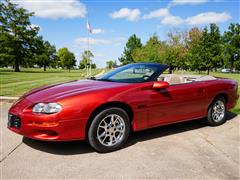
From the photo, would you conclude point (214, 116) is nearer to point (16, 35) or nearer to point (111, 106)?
point (111, 106)

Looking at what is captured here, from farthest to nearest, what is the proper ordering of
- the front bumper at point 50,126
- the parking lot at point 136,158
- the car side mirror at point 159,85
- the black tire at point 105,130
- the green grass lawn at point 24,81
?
the green grass lawn at point 24,81, the car side mirror at point 159,85, the black tire at point 105,130, the front bumper at point 50,126, the parking lot at point 136,158

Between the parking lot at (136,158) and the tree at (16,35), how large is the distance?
155 feet

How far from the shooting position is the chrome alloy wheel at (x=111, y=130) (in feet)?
13.3

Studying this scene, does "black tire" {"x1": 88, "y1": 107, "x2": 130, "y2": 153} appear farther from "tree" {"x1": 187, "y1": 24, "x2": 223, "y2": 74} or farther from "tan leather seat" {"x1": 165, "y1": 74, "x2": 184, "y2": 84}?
"tree" {"x1": 187, "y1": 24, "x2": 223, "y2": 74}

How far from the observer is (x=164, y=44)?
4269cm


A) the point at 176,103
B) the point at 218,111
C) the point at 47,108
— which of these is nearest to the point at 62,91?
the point at 47,108

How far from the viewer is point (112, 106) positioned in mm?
4090

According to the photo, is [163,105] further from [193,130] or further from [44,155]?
[44,155]

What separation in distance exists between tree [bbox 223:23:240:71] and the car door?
2541 inches

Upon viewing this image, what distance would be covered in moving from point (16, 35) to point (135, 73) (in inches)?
1987

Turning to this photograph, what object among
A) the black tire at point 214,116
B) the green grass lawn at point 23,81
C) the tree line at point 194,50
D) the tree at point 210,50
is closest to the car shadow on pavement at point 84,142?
the black tire at point 214,116

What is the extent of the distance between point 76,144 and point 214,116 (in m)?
2.91

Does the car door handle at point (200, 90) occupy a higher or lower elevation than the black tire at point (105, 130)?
higher

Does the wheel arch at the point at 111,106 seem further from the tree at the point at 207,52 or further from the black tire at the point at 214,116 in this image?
the tree at the point at 207,52
